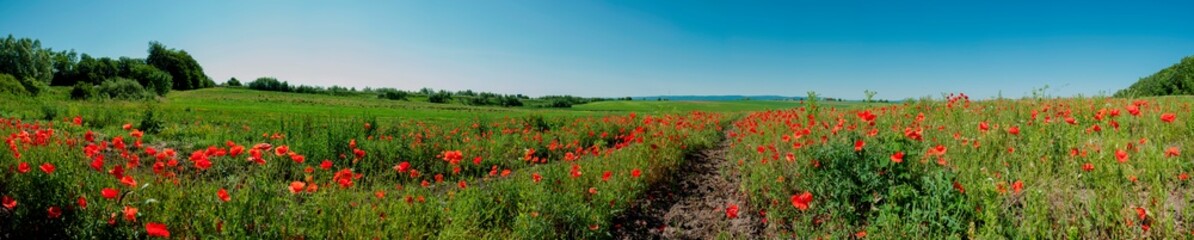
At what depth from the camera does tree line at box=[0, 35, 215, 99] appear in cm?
3853

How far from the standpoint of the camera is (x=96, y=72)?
63.5 metres

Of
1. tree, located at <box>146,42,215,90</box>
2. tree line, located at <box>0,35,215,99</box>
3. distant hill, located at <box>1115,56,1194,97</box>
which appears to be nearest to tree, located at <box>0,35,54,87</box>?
tree line, located at <box>0,35,215,99</box>

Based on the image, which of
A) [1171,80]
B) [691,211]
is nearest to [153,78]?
[691,211]

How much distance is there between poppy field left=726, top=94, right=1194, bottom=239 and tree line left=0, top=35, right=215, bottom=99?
48924 millimetres

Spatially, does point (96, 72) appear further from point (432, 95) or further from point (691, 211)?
point (691, 211)

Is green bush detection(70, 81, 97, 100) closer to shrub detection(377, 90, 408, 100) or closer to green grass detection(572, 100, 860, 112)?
shrub detection(377, 90, 408, 100)

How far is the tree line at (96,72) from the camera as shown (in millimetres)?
38531

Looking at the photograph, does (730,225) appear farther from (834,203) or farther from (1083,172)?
(1083,172)

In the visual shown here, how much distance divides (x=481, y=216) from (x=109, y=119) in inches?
620

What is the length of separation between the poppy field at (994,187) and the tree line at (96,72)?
161ft

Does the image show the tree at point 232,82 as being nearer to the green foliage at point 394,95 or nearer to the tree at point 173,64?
the tree at point 173,64

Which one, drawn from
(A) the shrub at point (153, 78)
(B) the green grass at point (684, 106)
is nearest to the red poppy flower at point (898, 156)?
(B) the green grass at point (684, 106)

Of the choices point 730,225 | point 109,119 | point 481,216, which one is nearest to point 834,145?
point 730,225

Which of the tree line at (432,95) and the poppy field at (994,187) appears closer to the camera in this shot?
the poppy field at (994,187)
